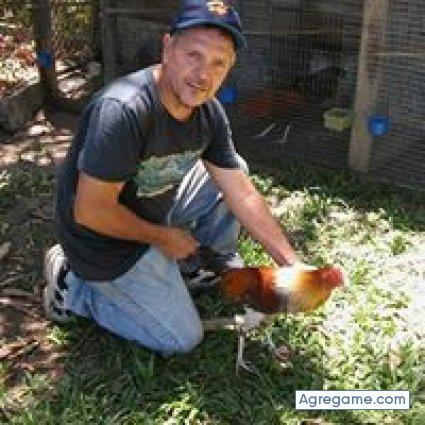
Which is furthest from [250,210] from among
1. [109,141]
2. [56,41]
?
[56,41]

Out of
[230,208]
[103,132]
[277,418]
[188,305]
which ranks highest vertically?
[103,132]

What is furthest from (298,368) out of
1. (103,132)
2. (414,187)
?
(414,187)

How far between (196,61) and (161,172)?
55 cm

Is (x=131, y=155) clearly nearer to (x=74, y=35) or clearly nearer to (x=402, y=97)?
(x=402, y=97)

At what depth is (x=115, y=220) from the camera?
2893 millimetres

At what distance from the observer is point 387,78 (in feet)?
15.5

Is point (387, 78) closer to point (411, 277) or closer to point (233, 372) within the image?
point (411, 277)

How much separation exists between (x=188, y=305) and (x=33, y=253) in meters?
1.18

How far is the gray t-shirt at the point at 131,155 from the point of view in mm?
2760

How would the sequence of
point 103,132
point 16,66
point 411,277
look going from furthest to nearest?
point 16,66
point 411,277
point 103,132

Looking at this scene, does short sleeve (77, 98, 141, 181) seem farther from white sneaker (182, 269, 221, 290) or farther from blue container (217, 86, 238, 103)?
blue container (217, 86, 238, 103)

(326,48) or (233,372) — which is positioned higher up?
(326,48)

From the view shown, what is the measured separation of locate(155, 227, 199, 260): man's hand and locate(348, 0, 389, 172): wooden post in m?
2.06

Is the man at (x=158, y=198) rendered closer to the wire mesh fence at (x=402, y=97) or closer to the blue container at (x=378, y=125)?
the blue container at (x=378, y=125)
